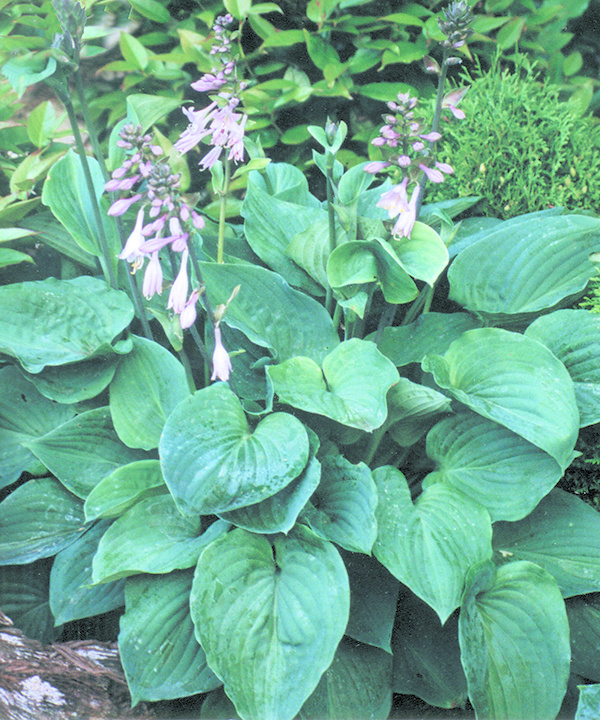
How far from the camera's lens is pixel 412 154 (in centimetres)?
156

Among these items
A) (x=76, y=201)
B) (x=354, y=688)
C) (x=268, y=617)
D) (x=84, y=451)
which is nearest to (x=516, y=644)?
(x=354, y=688)

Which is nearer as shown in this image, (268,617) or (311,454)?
(268,617)

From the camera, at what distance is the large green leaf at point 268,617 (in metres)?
1.22

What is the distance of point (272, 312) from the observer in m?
1.72

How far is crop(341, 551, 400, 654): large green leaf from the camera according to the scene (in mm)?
1407

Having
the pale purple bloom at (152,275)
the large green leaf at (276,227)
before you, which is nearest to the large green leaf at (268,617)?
the pale purple bloom at (152,275)

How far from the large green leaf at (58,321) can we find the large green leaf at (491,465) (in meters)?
0.95

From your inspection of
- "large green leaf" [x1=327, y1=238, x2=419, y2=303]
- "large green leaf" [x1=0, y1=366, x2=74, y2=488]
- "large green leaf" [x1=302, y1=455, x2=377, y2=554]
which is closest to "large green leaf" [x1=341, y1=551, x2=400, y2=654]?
"large green leaf" [x1=302, y1=455, x2=377, y2=554]

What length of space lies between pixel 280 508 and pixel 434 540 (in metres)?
0.37

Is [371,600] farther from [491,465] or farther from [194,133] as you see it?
[194,133]

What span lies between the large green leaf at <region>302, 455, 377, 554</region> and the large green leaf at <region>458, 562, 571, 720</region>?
10.3 inches

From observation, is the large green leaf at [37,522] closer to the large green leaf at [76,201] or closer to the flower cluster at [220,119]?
the large green leaf at [76,201]

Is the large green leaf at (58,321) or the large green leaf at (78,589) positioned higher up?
the large green leaf at (58,321)

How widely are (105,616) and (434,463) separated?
1.07m
